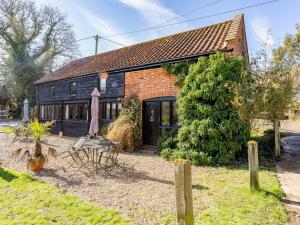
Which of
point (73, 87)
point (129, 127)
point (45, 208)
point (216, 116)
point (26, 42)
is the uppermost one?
point (26, 42)

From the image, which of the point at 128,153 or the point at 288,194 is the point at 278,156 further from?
the point at 128,153

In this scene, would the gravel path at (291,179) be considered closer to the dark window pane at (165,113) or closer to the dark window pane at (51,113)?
the dark window pane at (165,113)

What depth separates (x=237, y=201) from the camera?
470cm

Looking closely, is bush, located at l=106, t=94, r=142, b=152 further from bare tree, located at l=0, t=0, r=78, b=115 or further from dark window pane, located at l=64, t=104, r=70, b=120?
bare tree, located at l=0, t=0, r=78, b=115

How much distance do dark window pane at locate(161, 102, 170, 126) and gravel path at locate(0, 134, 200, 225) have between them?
2.80 meters

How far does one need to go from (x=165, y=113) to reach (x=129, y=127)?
5.98 feet

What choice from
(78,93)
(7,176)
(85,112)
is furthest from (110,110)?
(7,176)

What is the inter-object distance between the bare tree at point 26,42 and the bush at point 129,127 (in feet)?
88.2

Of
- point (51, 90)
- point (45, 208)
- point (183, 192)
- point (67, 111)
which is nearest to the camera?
point (183, 192)

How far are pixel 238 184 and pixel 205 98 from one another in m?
3.52

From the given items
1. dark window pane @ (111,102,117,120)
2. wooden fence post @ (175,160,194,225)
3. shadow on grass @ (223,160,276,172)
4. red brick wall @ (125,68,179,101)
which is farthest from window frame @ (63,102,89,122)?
wooden fence post @ (175,160,194,225)

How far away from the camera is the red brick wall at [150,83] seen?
1069 centimetres

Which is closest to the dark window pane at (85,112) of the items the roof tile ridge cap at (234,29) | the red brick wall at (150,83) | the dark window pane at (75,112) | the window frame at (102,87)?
the dark window pane at (75,112)

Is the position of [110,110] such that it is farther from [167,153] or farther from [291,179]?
[291,179]
